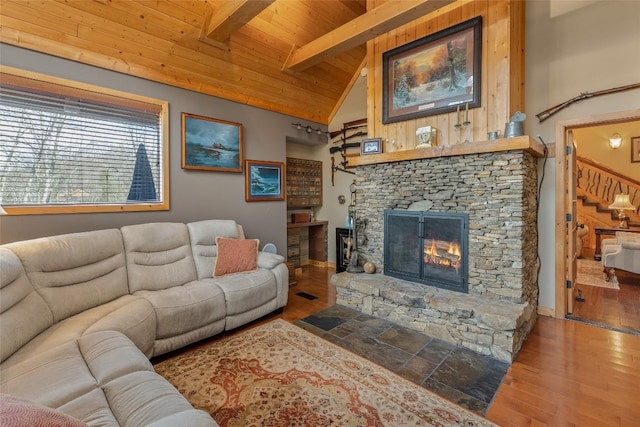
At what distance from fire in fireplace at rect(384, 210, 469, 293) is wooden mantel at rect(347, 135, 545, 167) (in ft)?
2.02

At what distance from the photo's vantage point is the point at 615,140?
5.89 m

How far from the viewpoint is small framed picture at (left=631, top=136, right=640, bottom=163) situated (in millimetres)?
5789

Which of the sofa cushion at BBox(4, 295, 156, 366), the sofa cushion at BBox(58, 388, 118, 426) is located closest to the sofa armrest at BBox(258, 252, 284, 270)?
the sofa cushion at BBox(4, 295, 156, 366)

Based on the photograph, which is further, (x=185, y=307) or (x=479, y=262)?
(x=479, y=262)

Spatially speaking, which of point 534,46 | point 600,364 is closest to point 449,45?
point 534,46

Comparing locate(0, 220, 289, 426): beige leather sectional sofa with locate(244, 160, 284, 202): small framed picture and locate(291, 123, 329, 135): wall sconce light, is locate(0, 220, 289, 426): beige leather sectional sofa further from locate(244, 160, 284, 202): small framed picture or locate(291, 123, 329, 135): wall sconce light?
locate(291, 123, 329, 135): wall sconce light

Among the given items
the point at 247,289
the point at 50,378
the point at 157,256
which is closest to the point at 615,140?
the point at 247,289

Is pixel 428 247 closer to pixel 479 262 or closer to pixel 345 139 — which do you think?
pixel 479 262

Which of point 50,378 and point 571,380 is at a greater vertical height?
point 50,378

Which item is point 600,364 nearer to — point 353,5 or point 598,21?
point 598,21

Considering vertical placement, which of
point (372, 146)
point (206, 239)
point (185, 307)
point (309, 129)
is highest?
point (309, 129)

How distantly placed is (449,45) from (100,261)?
3964mm

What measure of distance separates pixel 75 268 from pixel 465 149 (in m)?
3.56

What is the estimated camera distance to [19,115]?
2367 mm
